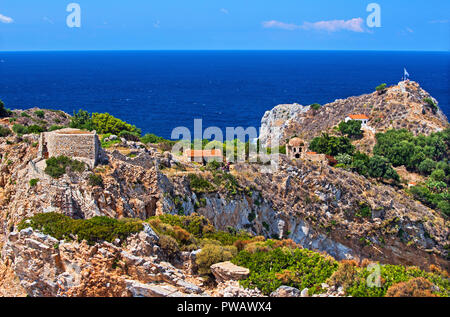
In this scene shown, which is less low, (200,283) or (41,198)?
(41,198)

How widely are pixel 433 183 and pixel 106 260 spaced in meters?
54.5

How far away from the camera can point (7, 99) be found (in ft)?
458

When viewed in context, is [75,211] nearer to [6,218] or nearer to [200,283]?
[6,218]

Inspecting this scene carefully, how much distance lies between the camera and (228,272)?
2273 cm

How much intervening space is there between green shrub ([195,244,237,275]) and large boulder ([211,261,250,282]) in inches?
18.0

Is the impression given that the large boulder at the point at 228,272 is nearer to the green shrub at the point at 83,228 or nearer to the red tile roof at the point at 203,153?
the green shrub at the point at 83,228

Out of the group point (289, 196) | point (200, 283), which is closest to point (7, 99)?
point (289, 196)

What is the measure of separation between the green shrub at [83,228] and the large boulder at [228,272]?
4.02 m

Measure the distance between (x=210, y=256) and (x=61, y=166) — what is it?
12377 millimetres

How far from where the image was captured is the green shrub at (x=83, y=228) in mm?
22969

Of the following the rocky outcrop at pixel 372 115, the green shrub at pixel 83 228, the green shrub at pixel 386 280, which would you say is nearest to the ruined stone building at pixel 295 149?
the rocky outcrop at pixel 372 115

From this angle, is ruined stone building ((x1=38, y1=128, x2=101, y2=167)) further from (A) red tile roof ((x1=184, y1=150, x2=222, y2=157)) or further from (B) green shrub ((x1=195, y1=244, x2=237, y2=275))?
(A) red tile roof ((x1=184, y1=150, x2=222, y2=157))

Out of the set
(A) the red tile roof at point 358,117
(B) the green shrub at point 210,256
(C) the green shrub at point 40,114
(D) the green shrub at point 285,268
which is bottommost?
(D) the green shrub at point 285,268
